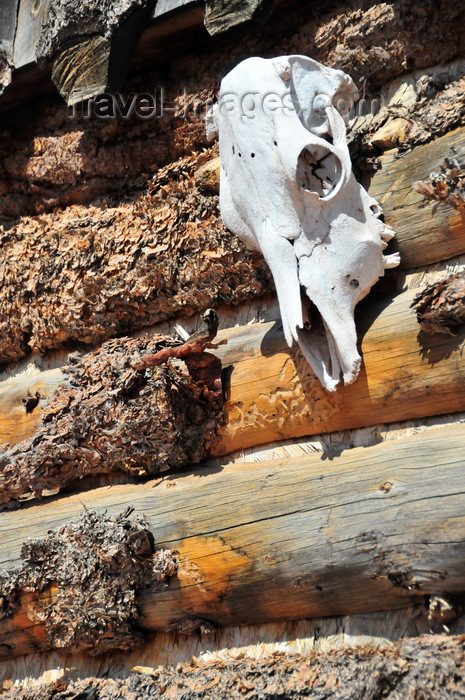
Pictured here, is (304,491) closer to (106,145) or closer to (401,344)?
(401,344)

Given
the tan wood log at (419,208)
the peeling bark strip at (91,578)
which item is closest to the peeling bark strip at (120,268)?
the tan wood log at (419,208)

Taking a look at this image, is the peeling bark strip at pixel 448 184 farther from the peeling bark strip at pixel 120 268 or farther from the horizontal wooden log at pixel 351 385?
the peeling bark strip at pixel 120 268

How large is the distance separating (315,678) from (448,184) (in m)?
1.35

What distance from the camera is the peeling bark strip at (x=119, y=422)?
105 inches

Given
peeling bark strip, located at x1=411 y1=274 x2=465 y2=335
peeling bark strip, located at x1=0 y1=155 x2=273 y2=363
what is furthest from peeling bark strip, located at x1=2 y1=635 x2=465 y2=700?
peeling bark strip, located at x1=0 y1=155 x2=273 y2=363

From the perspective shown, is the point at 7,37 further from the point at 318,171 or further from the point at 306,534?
the point at 306,534

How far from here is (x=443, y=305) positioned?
7.09 feet

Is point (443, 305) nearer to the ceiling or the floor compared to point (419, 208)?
nearer to the floor

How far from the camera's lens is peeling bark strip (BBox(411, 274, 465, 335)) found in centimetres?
215

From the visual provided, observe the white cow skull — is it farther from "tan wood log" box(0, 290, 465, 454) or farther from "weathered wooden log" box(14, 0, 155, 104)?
"weathered wooden log" box(14, 0, 155, 104)

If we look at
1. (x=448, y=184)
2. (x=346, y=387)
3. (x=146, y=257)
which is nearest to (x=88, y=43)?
(x=146, y=257)

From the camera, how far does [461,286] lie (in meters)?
2.15

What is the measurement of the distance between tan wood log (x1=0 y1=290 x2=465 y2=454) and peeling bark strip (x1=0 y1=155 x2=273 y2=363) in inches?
9.1

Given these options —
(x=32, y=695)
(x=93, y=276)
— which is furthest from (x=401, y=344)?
(x=32, y=695)
